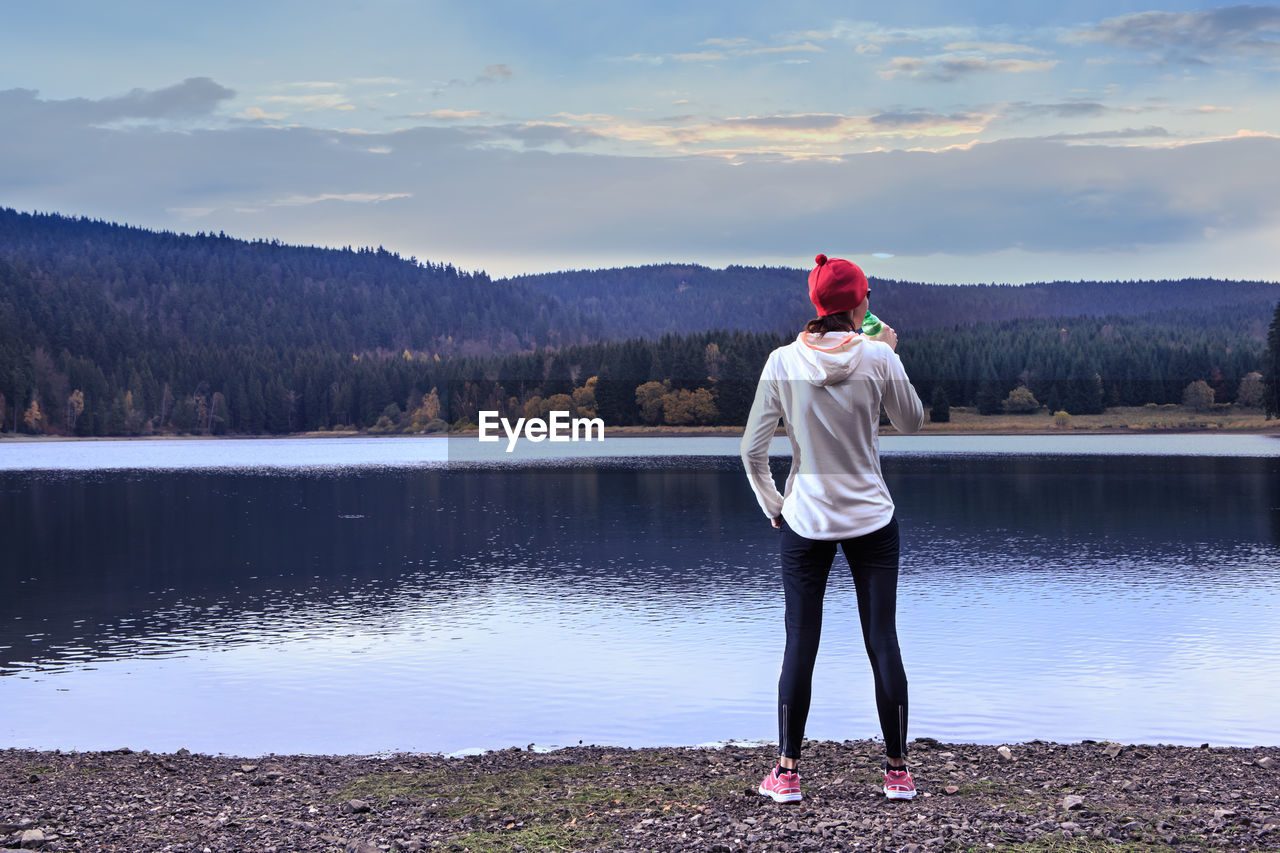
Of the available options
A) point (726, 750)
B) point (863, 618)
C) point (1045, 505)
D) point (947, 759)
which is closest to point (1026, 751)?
point (947, 759)

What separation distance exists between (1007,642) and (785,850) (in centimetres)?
1320

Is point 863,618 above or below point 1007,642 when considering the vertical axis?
above

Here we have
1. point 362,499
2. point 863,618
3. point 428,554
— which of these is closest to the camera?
point 863,618

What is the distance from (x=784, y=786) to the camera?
7238mm

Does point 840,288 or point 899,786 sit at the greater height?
point 840,288

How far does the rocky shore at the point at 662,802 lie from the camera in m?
6.60

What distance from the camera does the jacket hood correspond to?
272 inches

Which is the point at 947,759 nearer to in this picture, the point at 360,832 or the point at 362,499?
the point at 360,832

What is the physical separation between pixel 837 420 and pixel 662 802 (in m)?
2.59

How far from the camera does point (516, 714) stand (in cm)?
1398

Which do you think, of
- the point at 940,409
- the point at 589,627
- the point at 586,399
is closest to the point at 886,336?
the point at 589,627

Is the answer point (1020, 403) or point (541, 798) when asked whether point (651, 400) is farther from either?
point (541, 798)

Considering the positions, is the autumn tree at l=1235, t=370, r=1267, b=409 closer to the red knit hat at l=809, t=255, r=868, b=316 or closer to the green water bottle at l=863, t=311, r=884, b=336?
the green water bottle at l=863, t=311, r=884, b=336

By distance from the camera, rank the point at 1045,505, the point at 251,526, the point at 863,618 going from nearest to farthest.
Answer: the point at 863,618, the point at 251,526, the point at 1045,505
